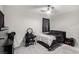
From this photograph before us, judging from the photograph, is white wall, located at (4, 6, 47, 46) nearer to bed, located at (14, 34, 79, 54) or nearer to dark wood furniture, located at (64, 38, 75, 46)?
bed, located at (14, 34, 79, 54)

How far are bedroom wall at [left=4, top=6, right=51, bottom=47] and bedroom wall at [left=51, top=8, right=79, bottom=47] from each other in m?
0.21

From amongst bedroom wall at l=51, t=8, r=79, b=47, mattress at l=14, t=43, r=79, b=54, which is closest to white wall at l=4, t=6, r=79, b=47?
bedroom wall at l=51, t=8, r=79, b=47

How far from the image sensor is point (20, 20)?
0.77m

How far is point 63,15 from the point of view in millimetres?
935

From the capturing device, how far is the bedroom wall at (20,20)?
0.72 metres

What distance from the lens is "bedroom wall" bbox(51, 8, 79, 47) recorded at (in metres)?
0.90

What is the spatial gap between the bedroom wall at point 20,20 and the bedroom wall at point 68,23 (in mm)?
212

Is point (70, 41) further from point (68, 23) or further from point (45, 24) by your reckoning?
point (45, 24)

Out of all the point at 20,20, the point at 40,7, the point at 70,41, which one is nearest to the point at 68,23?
the point at 70,41

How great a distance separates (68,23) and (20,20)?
23.5 inches

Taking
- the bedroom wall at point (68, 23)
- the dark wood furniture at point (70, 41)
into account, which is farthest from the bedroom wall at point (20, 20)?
the dark wood furniture at point (70, 41)

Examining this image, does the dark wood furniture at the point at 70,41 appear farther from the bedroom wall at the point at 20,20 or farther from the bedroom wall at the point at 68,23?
the bedroom wall at the point at 20,20
